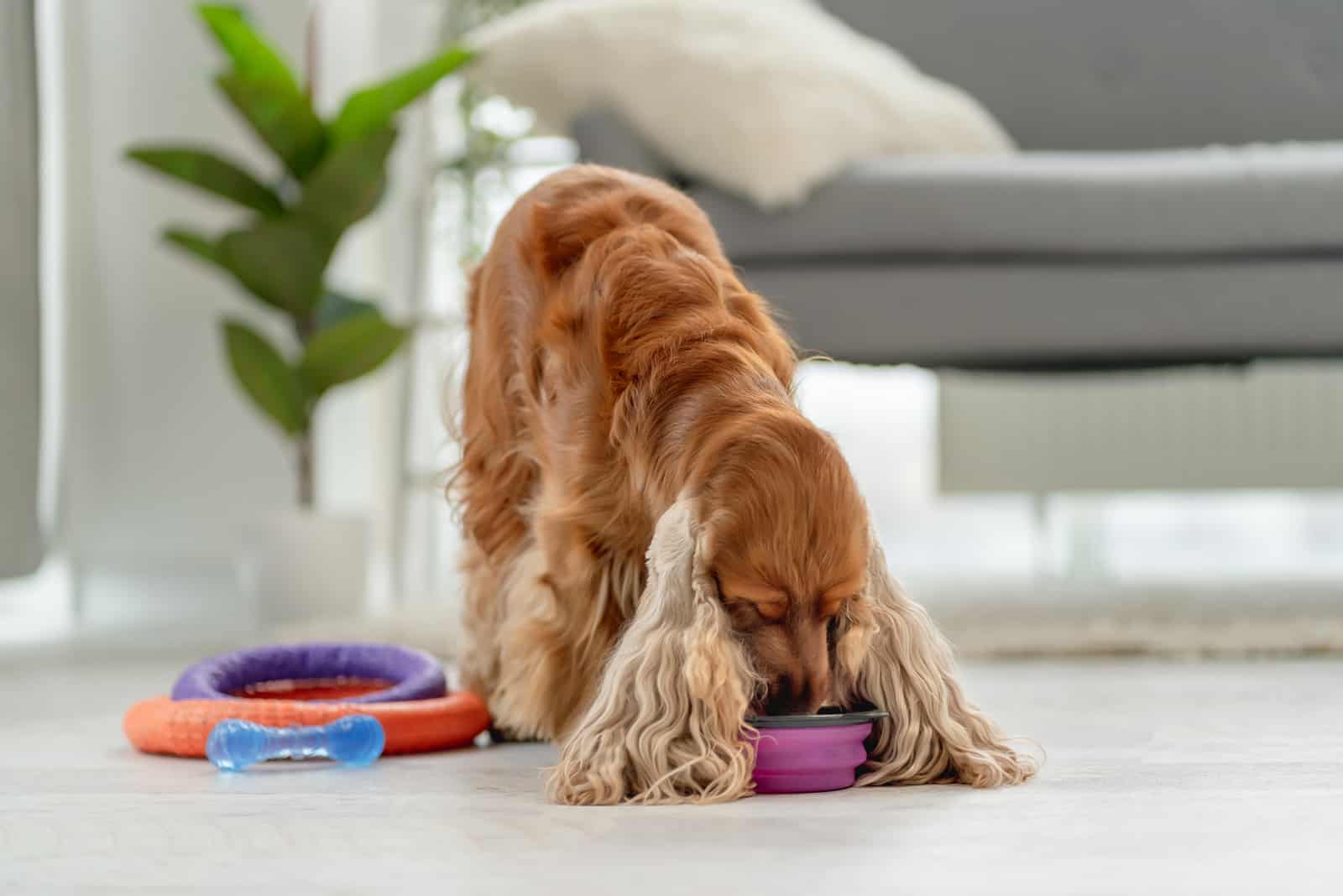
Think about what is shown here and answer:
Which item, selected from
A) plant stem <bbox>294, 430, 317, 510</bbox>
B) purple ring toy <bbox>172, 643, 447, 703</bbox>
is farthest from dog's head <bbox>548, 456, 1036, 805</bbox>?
plant stem <bbox>294, 430, 317, 510</bbox>

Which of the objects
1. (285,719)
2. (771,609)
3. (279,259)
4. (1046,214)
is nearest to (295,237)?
(279,259)

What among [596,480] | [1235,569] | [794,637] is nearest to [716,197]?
[596,480]

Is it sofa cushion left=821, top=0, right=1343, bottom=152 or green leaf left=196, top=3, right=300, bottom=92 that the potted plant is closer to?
green leaf left=196, top=3, right=300, bottom=92

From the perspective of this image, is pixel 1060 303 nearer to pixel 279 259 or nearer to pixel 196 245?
pixel 279 259

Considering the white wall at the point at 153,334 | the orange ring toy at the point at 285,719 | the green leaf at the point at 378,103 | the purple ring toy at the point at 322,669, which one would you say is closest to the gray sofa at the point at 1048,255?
the green leaf at the point at 378,103

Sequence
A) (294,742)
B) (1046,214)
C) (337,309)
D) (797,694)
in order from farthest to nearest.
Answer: (337,309), (1046,214), (294,742), (797,694)

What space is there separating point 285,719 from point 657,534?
0.48 meters

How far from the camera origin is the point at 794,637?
1256 millimetres

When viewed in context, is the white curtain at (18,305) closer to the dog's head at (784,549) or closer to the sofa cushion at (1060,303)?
the sofa cushion at (1060,303)

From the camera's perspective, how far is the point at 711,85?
2480mm

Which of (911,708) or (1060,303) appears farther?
(1060,303)

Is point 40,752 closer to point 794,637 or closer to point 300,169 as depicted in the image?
point 794,637

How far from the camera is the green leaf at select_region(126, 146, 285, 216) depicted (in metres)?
2.85

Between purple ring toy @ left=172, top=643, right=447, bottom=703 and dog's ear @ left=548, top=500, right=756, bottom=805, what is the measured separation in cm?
45
